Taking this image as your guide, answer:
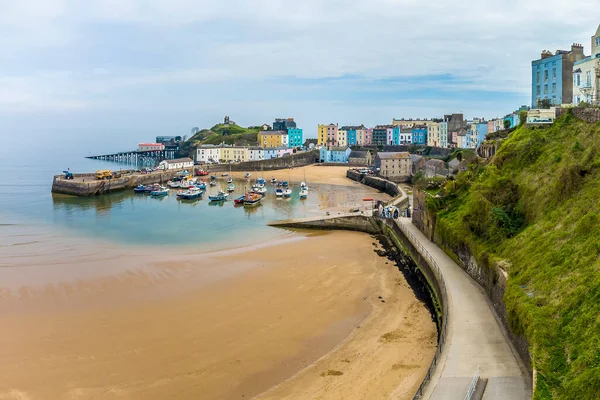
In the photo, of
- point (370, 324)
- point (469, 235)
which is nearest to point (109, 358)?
point (370, 324)

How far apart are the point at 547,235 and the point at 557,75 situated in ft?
59.2

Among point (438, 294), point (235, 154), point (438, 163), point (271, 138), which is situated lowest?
point (438, 294)

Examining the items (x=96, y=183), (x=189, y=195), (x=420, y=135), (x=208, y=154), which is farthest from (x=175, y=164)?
(x=420, y=135)

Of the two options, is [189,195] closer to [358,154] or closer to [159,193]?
[159,193]

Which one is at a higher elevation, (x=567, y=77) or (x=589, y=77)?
(x=567, y=77)

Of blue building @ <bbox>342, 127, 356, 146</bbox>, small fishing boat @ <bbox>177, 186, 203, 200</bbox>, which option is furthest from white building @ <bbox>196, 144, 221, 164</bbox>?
small fishing boat @ <bbox>177, 186, 203, 200</bbox>

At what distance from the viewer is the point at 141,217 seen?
117ft

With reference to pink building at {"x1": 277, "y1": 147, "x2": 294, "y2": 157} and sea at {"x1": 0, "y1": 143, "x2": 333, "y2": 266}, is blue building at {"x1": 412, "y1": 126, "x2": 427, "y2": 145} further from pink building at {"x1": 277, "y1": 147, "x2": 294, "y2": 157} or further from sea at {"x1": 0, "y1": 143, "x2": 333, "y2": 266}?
sea at {"x1": 0, "y1": 143, "x2": 333, "y2": 266}

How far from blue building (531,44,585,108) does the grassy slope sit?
703cm

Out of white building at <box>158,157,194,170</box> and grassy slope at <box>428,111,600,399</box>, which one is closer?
grassy slope at <box>428,111,600,399</box>

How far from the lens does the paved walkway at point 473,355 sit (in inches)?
359

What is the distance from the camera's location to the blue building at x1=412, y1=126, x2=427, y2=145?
300 ft

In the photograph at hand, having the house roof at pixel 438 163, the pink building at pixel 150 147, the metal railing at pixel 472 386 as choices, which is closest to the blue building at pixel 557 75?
the house roof at pixel 438 163

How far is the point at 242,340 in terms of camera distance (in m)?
14.0
